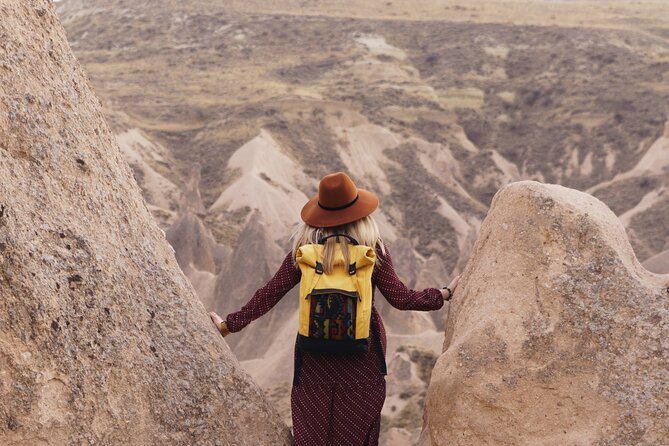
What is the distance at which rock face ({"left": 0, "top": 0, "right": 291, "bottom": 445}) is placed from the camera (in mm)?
3732

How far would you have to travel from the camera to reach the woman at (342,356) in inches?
159

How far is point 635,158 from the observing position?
35750mm

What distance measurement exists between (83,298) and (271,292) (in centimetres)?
87

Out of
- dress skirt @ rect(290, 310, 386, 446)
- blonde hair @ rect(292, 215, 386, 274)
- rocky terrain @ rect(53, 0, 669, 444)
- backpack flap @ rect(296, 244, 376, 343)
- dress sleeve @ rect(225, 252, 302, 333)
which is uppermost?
blonde hair @ rect(292, 215, 386, 274)

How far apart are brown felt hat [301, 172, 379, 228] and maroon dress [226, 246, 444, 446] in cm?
21

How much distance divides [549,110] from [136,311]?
125ft

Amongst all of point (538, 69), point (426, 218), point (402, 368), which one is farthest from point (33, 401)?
point (538, 69)

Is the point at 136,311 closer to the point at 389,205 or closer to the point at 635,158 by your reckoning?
the point at 389,205

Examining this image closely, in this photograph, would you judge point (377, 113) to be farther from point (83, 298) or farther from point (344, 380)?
point (83, 298)

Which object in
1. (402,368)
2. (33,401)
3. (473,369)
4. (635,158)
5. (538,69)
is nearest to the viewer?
(33,401)

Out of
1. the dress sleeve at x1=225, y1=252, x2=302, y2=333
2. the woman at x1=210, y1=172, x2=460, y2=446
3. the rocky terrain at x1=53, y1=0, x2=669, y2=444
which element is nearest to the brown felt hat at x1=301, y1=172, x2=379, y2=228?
the woman at x1=210, y1=172, x2=460, y2=446

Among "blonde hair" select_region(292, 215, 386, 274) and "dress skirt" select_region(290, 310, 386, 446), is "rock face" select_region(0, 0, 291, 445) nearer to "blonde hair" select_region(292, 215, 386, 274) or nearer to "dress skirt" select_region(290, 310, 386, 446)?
"dress skirt" select_region(290, 310, 386, 446)

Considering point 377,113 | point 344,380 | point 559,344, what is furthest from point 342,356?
A: point 377,113

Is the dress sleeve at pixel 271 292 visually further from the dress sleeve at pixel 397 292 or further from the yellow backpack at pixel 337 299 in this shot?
the dress sleeve at pixel 397 292
